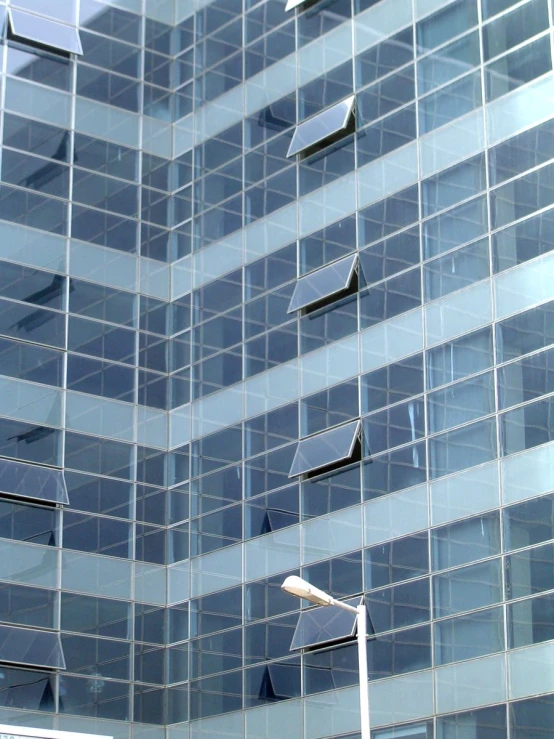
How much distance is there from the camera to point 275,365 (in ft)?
134

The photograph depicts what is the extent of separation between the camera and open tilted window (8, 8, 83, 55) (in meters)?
44.7

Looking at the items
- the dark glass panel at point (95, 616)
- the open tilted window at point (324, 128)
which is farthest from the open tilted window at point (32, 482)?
the open tilted window at point (324, 128)

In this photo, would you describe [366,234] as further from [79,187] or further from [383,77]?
[79,187]

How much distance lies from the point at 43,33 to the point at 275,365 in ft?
40.1

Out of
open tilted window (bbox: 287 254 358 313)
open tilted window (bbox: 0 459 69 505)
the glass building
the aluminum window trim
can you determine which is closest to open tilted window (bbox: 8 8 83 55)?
the glass building

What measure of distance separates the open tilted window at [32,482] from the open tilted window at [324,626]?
750 centimetres

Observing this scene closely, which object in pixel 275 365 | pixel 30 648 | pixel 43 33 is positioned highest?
pixel 43 33

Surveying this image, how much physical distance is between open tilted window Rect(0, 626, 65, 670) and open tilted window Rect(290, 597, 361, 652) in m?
6.15

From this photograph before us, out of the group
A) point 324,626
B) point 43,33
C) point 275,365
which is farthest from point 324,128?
point 324,626

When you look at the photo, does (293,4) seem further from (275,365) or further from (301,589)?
(301,589)

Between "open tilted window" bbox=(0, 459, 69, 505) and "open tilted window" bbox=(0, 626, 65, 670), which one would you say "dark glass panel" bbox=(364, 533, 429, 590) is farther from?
"open tilted window" bbox=(0, 459, 69, 505)

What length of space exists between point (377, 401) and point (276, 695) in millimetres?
7368

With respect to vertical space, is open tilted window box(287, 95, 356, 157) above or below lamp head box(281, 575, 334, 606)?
above

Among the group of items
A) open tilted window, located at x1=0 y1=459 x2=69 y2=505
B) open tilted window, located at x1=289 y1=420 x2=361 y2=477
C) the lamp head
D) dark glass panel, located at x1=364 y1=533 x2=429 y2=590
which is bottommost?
dark glass panel, located at x1=364 y1=533 x2=429 y2=590
